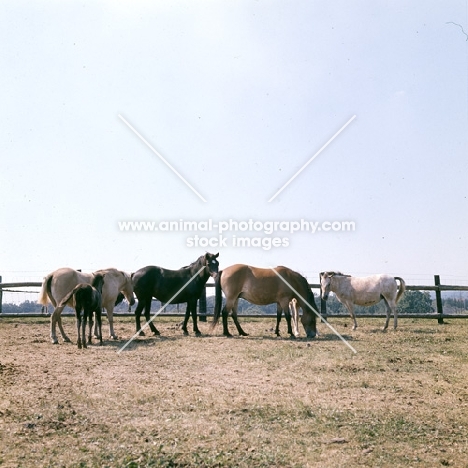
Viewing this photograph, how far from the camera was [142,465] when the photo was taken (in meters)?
3.47

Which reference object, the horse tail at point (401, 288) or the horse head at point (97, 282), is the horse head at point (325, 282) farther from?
the horse head at point (97, 282)

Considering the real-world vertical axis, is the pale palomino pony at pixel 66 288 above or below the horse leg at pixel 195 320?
above

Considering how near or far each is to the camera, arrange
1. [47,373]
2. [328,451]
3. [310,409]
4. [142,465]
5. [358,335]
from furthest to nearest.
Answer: [358,335], [47,373], [310,409], [328,451], [142,465]

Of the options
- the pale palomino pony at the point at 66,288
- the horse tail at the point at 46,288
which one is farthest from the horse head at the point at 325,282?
the horse tail at the point at 46,288

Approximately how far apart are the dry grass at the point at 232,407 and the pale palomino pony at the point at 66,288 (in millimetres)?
980

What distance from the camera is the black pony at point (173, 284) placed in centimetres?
1225

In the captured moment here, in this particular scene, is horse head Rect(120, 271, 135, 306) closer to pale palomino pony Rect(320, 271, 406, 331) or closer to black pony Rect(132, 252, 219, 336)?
black pony Rect(132, 252, 219, 336)

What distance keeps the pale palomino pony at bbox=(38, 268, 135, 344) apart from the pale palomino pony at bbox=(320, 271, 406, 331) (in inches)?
250

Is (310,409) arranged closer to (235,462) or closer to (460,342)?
(235,462)

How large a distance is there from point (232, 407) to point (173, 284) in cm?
781

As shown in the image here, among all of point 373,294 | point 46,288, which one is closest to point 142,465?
point 46,288

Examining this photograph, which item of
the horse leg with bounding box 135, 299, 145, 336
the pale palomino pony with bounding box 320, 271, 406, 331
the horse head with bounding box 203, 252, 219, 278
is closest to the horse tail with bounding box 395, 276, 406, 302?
the pale palomino pony with bounding box 320, 271, 406, 331

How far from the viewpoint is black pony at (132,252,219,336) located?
1225cm

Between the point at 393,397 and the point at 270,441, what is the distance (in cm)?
218
